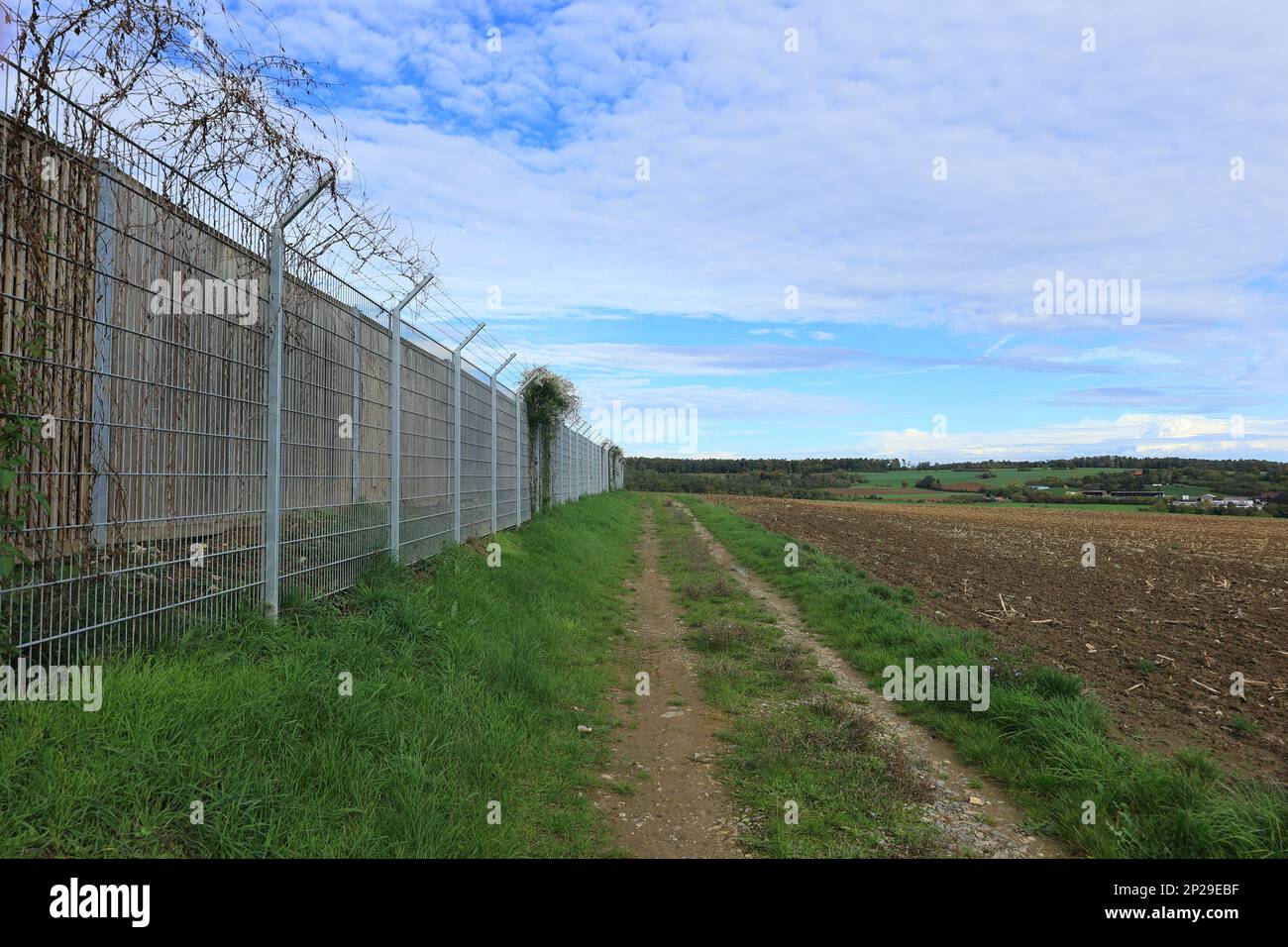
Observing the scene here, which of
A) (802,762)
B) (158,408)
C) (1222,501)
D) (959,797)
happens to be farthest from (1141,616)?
(1222,501)

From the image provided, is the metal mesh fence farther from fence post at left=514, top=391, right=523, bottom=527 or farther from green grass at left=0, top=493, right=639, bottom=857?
fence post at left=514, top=391, right=523, bottom=527

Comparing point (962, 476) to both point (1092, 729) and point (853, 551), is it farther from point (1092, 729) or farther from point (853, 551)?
point (1092, 729)

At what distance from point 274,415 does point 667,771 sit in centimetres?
352

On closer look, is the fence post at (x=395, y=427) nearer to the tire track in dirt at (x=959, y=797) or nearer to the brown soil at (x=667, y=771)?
the brown soil at (x=667, y=771)

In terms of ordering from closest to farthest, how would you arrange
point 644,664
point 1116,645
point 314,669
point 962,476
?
point 314,669
point 644,664
point 1116,645
point 962,476

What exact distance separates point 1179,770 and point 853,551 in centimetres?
1228

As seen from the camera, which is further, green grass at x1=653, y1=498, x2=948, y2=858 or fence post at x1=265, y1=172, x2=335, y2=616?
fence post at x1=265, y1=172, x2=335, y2=616

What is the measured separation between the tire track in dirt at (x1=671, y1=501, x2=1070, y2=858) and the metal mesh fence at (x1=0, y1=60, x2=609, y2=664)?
4.23 meters

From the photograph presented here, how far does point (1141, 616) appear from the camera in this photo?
888 centimetres

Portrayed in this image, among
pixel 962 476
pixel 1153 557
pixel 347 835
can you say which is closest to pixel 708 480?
pixel 962 476

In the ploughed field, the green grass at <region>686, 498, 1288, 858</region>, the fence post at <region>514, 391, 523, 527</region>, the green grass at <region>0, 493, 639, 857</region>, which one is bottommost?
the ploughed field

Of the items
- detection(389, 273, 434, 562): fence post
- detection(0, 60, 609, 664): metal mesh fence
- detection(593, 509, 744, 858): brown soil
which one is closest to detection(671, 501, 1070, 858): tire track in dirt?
detection(593, 509, 744, 858): brown soil

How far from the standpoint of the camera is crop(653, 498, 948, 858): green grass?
327 cm
